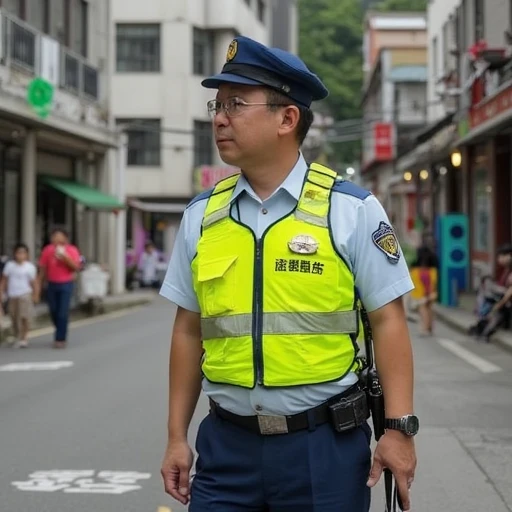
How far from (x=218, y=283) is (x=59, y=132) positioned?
22727 millimetres

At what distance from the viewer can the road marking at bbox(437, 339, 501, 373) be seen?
13758mm

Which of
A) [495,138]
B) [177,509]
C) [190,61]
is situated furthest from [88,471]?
[190,61]

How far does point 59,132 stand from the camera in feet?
82.5

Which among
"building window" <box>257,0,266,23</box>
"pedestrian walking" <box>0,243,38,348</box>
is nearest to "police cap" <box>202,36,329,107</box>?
"pedestrian walking" <box>0,243,38,348</box>

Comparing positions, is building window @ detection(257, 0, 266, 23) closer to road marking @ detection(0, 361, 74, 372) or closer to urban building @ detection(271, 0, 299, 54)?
urban building @ detection(271, 0, 299, 54)

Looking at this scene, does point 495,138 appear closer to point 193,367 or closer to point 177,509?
point 177,509

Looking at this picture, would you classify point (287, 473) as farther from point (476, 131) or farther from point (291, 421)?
point (476, 131)

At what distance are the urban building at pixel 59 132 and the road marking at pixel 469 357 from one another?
9485mm

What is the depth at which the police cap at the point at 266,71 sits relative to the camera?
121 inches

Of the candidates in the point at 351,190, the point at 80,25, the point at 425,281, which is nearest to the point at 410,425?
the point at 351,190

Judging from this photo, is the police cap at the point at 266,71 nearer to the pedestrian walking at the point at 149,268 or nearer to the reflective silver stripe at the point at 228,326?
the reflective silver stripe at the point at 228,326

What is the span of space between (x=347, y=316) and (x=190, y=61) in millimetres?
39214

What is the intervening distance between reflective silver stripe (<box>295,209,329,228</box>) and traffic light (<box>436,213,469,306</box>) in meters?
21.7

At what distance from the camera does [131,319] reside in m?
23.2
